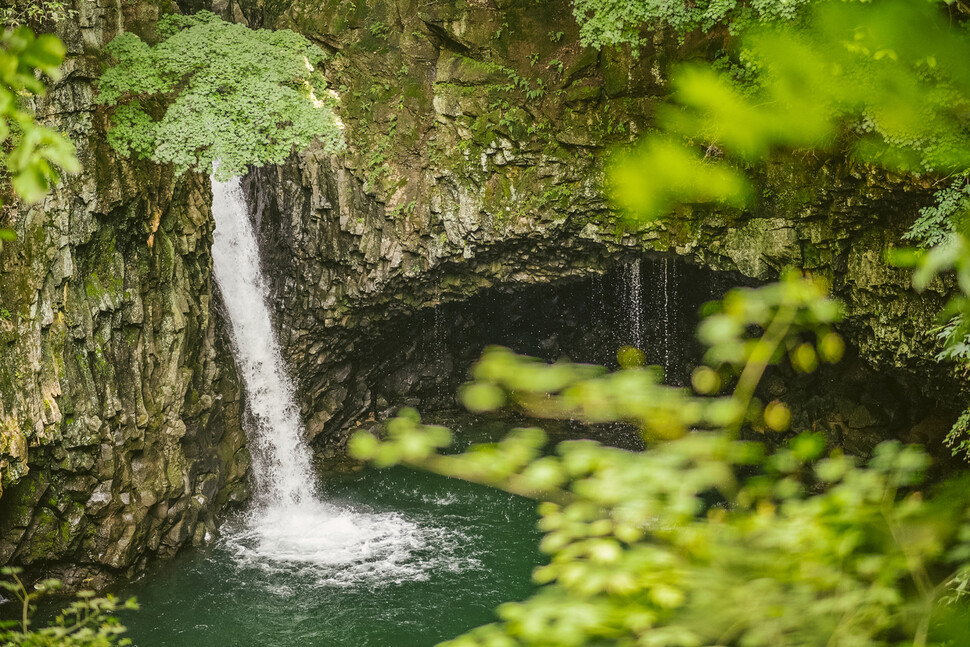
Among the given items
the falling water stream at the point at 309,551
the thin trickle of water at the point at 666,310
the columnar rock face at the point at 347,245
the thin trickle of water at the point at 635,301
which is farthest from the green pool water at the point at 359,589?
the thin trickle of water at the point at 666,310

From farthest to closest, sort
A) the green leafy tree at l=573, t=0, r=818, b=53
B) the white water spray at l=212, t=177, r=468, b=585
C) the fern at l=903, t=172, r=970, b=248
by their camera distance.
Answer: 1. the white water spray at l=212, t=177, r=468, b=585
2. the green leafy tree at l=573, t=0, r=818, b=53
3. the fern at l=903, t=172, r=970, b=248

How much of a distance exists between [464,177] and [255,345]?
4.12 metres

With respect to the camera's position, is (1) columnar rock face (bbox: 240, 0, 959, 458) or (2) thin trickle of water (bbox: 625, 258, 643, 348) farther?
(2) thin trickle of water (bbox: 625, 258, 643, 348)

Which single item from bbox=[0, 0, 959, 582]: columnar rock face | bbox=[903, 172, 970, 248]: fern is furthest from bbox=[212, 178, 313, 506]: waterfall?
bbox=[903, 172, 970, 248]: fern

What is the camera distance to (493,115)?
9312 mm

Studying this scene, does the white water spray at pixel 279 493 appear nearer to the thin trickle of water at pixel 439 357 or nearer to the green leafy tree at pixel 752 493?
the thin trickle of water at pixel 439 357

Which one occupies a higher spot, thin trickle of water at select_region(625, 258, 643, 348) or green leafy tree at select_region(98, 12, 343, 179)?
green leafy tree at select_region(98, 12, 343, 179)

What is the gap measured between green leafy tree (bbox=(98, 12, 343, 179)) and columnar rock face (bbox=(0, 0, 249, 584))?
0.30 metres

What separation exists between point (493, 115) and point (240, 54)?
3372 millimetres

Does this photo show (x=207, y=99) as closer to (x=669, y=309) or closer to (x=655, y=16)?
(x=655, y=16)

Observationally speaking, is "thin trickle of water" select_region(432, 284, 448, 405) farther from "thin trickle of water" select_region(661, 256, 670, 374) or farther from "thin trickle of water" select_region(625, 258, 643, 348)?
"thin trickle of water" select_region(661, 256, 670, 374)

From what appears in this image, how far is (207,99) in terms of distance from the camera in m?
7.71

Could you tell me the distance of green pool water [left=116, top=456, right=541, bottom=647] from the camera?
23.8 feet

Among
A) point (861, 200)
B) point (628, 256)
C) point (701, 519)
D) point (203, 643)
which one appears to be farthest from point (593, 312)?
point (701, 519)
